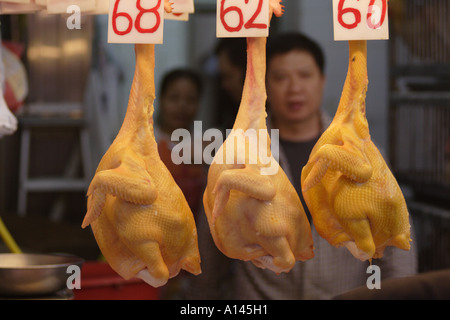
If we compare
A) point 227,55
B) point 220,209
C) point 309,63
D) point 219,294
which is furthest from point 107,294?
point 227,55

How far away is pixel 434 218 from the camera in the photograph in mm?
2457

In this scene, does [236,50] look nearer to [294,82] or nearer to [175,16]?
[294,82]

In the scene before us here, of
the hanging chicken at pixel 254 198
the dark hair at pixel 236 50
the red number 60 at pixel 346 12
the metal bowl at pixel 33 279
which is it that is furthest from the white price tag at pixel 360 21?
the dark hair at pixel 236 50

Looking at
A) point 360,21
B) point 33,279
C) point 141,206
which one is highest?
point 360,21

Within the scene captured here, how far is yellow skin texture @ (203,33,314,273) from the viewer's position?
0.91m

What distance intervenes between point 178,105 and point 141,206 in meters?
1.50

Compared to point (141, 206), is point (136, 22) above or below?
above

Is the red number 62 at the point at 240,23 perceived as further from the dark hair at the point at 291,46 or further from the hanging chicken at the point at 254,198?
the dark hair at the point at 291,46

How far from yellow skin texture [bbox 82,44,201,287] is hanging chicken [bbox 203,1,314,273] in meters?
0.07

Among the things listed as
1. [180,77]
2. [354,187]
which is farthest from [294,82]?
[354,187]

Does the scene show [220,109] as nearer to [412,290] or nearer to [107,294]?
[107,294]

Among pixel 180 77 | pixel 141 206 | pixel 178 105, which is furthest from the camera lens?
pixel 180 77

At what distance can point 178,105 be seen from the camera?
7.84 ft

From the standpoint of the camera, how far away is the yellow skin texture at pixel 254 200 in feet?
2.98
